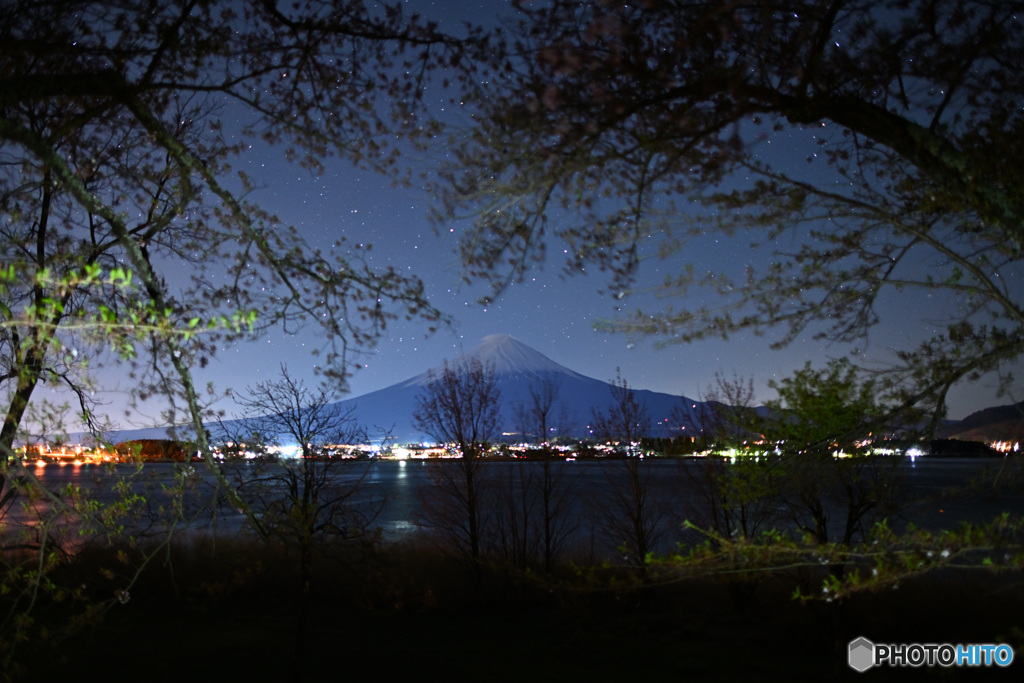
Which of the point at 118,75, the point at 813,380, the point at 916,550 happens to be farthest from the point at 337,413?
the point at 916,550

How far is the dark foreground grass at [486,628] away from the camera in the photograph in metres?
15.7

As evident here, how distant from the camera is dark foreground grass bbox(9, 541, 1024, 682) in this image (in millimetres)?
15695

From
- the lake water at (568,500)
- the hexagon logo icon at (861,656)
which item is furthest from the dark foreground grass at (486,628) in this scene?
the lake water at (568,500)

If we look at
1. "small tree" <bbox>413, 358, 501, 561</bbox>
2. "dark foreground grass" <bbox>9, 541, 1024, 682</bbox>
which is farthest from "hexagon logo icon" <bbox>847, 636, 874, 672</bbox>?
"small tree" <bbox>413, 358, 501, 561</bbox>

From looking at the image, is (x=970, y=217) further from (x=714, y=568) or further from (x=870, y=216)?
(x=714, y=568)

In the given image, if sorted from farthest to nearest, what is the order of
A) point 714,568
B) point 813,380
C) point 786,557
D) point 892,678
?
point 892,678
point 813,380
point 786,557
point 714,568

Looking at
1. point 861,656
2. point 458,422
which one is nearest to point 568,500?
point 458,422

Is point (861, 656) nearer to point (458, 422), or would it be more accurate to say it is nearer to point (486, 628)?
point (486, 628)

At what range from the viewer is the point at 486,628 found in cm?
1927

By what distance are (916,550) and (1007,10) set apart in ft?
9.63

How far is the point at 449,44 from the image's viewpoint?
4914 mm

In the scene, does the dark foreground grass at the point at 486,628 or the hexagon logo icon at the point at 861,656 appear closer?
the hexagon logo icon at the point at 861,656

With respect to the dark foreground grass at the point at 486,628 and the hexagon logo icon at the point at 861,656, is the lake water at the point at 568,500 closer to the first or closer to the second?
the dark foreground grass at the point at 486,628

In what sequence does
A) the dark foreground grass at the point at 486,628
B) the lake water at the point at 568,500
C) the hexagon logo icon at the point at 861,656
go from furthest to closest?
the dark foreground grass at the point at 486,628 → the hexagon logo icon at the point at 861,656 → the lake water at the point at 568,500
